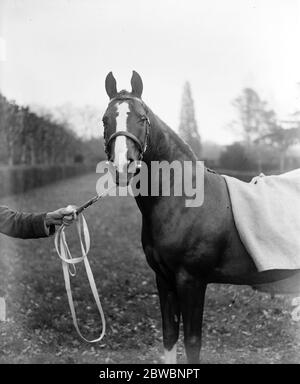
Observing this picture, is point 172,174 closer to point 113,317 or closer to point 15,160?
point 113,317

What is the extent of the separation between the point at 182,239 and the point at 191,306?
21.2 inches

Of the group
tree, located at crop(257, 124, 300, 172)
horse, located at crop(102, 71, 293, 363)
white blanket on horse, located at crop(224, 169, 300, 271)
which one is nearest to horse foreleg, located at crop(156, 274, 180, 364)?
horse, located at crop(102, 71, 293, 363)

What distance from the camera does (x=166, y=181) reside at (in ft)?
11.0

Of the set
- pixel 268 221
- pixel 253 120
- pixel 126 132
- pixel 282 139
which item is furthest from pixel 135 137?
pixel 253 120

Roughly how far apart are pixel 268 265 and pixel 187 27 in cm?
306

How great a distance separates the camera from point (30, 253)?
7109mm

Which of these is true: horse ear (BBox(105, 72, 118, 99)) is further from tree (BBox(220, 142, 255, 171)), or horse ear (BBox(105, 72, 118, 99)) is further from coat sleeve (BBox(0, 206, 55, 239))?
tree (BBox(220, 142, 255, 171))

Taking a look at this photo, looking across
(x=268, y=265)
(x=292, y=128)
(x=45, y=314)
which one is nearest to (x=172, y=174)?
(x=268, y=265)

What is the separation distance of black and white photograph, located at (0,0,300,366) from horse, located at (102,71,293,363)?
0.01 metres

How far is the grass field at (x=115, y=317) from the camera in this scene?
4.32 metres

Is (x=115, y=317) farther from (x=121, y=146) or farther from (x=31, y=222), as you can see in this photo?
(x=121, y=146)

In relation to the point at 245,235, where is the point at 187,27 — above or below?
above

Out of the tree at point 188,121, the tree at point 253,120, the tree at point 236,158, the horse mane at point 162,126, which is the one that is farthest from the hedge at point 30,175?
the horse mane at point 162,126

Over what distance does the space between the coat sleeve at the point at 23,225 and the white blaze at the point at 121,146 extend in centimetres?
83
